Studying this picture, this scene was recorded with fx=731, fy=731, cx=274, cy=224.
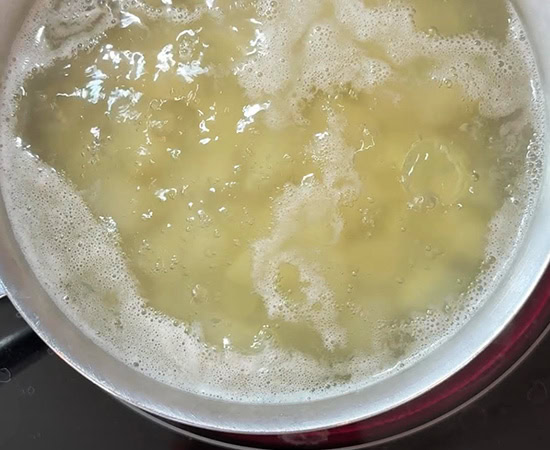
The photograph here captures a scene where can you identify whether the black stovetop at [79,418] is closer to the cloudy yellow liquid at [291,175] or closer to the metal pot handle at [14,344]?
the metal pot handle at [14,344]

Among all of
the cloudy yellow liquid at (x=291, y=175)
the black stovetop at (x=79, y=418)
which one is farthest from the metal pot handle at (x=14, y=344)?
the cloudy yellow liquid at (x=291, y=175)

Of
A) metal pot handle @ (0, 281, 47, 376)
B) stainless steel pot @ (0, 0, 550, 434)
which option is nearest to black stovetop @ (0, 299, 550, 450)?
metal pot handle @ (0, 281, 47, 376)

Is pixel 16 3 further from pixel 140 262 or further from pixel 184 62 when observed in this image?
pixel 140 262

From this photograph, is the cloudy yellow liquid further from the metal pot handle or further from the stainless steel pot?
the metal pot handle

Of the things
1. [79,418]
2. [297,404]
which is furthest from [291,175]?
[79,418]

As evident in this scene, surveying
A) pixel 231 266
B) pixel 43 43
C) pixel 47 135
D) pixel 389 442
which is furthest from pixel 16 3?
pixel 389 442

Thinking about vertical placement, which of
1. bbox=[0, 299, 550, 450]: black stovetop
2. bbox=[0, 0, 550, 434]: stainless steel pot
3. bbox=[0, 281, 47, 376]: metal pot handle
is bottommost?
bbox=[0, 299, 550, 450]: black stovetop
